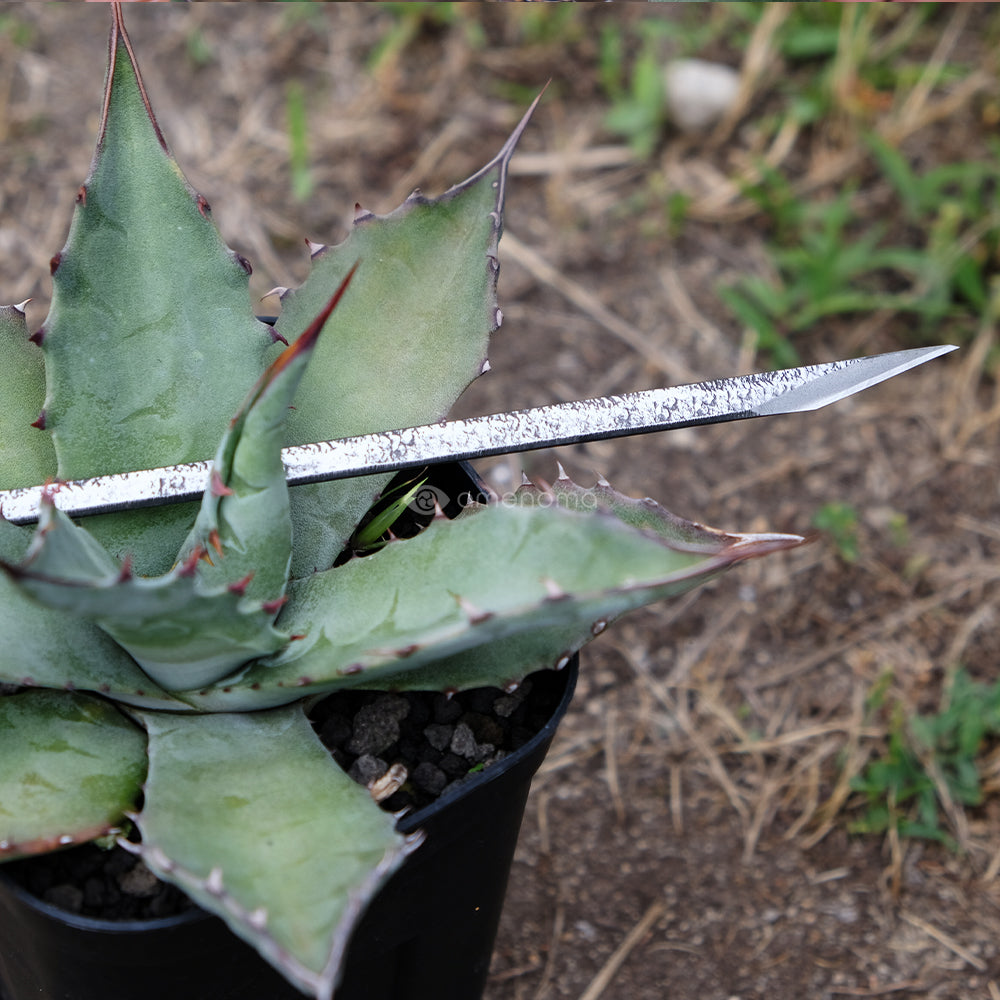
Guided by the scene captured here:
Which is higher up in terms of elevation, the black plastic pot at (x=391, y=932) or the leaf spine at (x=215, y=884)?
the leaf spine at (x=215, y=884)

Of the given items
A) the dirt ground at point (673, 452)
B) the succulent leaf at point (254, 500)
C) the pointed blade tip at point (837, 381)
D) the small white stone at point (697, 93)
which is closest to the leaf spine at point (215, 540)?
the succulent leaf at point (254, 500)

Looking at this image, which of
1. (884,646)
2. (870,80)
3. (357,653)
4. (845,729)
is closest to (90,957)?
(357,653)

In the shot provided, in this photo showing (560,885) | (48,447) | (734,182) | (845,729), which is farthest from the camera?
(734,182)

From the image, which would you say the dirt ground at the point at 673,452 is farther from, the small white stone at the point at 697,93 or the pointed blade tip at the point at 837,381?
the pointed blade tip at the point at 837,381

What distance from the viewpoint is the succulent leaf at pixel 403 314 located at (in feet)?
2.75

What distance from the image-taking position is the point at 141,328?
2.64 feet

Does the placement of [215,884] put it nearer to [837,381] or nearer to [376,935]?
[376,935]

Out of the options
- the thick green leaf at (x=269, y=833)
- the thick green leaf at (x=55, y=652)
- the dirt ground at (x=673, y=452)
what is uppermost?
the thick green leaf at (x=55, y=652)

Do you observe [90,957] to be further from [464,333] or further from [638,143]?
[638,143]

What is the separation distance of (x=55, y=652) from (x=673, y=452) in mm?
1136

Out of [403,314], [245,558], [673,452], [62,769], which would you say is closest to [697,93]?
[673,452]

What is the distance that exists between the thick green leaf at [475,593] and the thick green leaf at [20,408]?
0.72ft

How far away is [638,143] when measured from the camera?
1949 millimetres

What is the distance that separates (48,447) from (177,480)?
14cm
